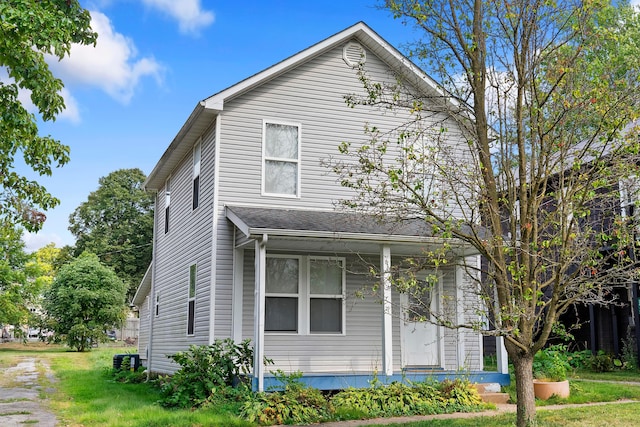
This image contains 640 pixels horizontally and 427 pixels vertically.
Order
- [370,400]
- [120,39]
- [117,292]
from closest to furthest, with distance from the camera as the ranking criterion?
[370,400] → [120,39] → [117,292]

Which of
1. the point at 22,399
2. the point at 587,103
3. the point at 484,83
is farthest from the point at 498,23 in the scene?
the point at 22,399

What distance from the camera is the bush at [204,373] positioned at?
11.0 metres

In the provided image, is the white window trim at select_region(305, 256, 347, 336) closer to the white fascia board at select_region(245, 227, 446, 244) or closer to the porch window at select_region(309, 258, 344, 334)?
the porch window at select_region(309, 258, 344, 334)

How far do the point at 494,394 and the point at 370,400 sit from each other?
8.76ft

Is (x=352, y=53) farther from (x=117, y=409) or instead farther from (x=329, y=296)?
(x=117, y=409)

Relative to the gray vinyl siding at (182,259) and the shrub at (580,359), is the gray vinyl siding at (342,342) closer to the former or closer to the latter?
the gray vinyl siding at (182,259)

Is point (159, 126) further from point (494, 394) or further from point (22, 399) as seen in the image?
point (494, 394)

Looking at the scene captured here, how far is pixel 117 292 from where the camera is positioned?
3731cm

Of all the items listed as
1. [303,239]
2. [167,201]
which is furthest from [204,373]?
[167,201]

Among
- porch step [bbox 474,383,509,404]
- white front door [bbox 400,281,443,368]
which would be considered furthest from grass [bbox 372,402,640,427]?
white front door [bbox 400,281,443,368]

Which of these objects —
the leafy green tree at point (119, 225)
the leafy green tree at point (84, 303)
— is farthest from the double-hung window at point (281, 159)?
the leafy green tree at point (119, 225)

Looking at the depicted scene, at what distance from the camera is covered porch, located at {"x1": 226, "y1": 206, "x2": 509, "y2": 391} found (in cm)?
1164

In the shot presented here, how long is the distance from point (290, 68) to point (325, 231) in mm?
4153

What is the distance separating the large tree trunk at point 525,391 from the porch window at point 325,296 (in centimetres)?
569
